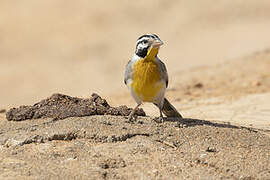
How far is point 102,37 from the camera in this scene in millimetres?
23938

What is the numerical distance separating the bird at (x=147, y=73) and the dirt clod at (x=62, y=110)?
415 millimetres

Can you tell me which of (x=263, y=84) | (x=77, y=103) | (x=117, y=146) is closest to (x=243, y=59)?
(x=263, y=84)

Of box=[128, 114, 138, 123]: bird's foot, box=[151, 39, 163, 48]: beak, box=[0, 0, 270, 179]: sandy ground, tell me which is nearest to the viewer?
box=[0, 0, 270, 179]: sandy ground

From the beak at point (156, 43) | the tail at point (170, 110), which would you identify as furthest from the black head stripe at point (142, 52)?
the tail at point (170, 110)

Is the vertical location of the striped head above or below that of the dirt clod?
above

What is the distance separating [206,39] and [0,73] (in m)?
8.83

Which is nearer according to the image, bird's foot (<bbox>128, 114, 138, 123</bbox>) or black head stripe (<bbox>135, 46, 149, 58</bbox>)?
bird's foot (<bbox>128, 114, 138, 123</bbox>)

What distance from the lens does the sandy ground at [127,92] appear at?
5.99 meters

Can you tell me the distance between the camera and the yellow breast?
24.3 ft

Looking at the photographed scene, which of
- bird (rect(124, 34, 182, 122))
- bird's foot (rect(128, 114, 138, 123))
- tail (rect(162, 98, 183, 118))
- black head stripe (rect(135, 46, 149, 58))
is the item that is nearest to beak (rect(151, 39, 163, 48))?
bird (rect(124, 34, 182, 122))

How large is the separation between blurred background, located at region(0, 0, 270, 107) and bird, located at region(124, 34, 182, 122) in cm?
1119

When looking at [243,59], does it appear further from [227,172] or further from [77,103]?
[227,172]

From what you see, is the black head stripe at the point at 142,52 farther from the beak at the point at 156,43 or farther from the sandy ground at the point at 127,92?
the sandy ground at the point at 127,92

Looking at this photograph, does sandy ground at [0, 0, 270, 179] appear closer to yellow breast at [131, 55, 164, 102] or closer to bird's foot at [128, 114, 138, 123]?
bird's foot at [128, 114, 138, 123]
